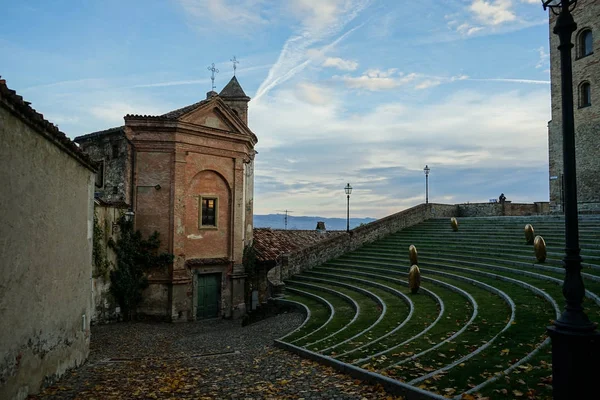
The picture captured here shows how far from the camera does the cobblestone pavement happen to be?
306 inches

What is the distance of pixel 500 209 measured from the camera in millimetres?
32156

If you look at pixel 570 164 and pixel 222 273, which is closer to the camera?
pixel 570 164

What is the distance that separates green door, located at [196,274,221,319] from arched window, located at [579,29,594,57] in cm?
2904

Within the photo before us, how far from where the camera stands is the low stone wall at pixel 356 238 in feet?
74.7

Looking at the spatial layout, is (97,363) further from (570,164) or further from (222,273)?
(570,164)

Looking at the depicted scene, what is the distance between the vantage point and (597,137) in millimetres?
28938

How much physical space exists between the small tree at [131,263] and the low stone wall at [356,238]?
21.4 ft

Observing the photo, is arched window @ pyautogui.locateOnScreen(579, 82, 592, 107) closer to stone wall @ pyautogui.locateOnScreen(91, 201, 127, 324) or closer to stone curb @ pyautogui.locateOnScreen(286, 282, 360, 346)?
stone curb @ pyautogui.locateOnScreen(286, 282, 360, 346)

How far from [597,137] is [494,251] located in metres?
16.8

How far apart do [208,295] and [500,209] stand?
2308cm

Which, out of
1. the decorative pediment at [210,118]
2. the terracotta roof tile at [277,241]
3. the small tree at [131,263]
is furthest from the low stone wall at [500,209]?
the small tree at [131,263]

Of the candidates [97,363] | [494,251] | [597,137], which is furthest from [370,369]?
[597,137]

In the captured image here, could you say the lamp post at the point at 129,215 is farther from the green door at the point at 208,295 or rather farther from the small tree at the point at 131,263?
the green door at the point at 208,295

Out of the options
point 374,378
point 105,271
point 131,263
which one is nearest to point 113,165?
point 131,263
